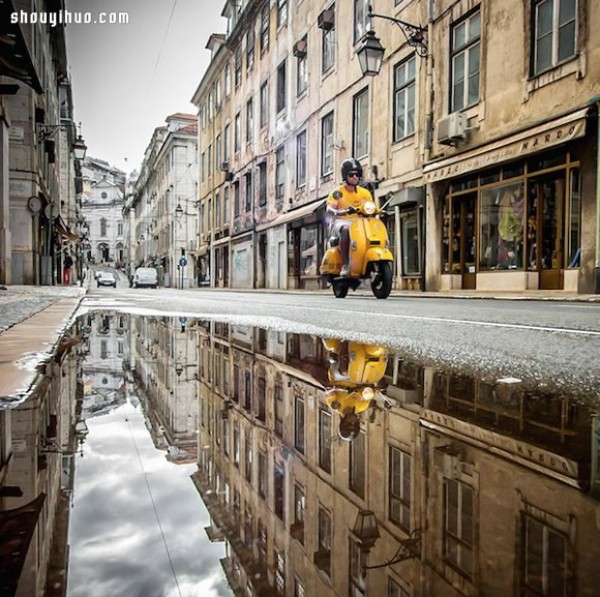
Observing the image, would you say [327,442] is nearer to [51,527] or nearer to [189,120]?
[51,527]

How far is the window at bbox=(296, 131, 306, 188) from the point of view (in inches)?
910

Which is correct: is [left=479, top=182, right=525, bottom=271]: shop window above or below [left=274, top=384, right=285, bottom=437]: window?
above

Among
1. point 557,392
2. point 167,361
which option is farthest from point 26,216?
point 557,392

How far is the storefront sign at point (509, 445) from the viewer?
3.66ft

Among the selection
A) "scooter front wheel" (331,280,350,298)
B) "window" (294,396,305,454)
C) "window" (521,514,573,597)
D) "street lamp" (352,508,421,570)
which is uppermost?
"scooter front wheel" (331,280,350,298)

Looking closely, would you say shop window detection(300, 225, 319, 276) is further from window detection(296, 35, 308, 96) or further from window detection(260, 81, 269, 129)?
window detection(260, 81, 269, 129)

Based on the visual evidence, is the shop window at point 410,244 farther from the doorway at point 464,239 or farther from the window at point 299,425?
the window at point 299,425

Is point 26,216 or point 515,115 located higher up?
point 515,115

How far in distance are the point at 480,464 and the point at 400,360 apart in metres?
1.51

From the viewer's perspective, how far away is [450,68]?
1427cm

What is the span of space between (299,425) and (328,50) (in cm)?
2164

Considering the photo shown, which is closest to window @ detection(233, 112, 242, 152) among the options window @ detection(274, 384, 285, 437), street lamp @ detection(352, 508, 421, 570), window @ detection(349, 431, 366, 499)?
window @ detection(274, 384, 285, 437)

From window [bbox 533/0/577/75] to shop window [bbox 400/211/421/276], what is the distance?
5112 mm

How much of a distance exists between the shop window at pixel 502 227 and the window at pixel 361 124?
5.90 m
